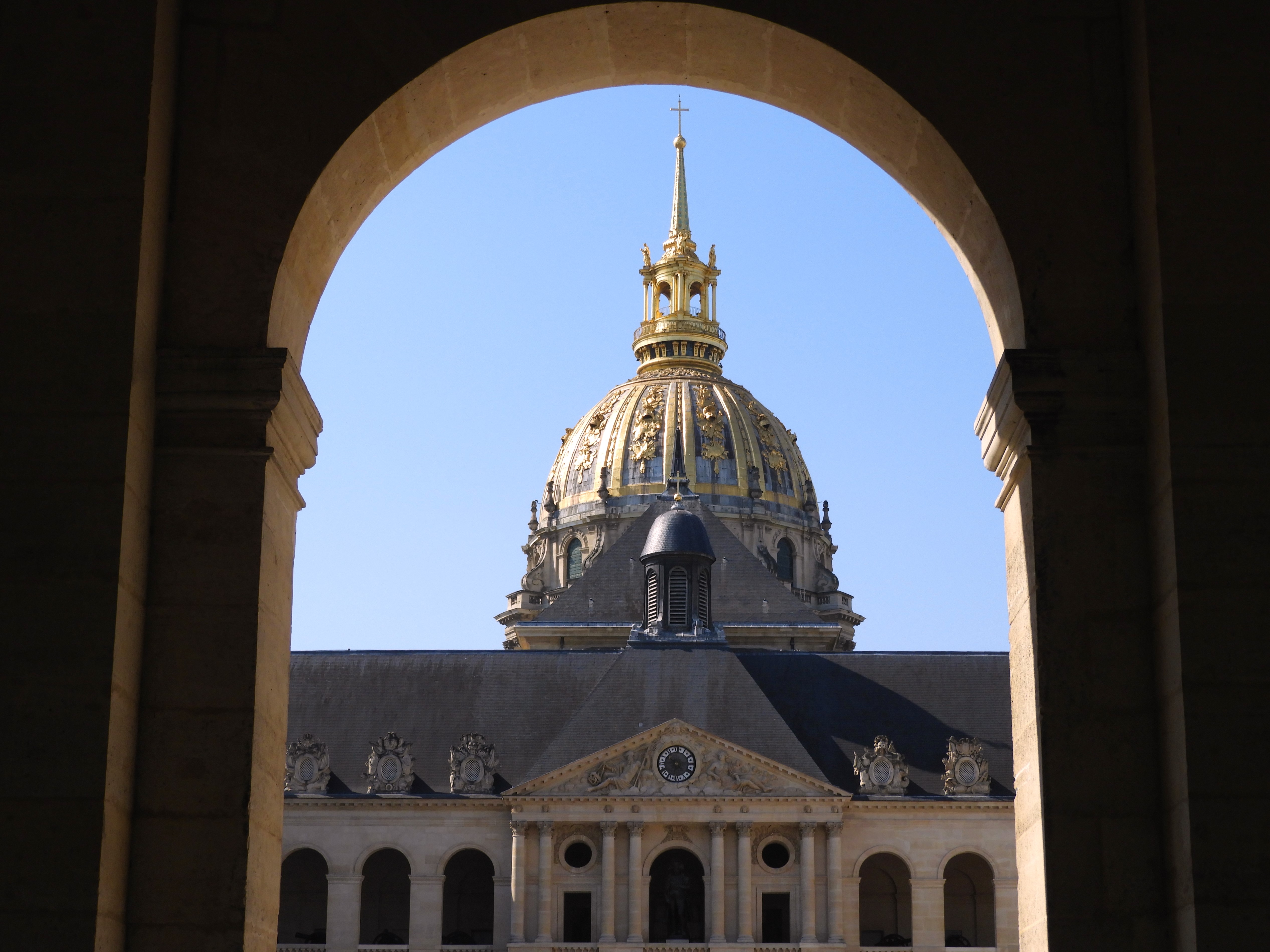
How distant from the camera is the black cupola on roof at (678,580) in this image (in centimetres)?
7138

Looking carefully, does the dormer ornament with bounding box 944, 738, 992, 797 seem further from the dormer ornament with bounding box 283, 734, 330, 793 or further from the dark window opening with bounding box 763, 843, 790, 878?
the dormer ornament with bounding box 283, 734, 330, 793

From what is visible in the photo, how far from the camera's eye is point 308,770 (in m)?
63.8

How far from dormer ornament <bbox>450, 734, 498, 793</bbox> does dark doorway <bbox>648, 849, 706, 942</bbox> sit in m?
6.21

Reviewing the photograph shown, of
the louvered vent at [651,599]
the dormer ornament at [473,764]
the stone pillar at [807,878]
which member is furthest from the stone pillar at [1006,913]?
the louvered vent at [651,599]

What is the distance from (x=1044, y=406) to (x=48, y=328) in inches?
185

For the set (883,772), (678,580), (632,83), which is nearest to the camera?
(632,83)

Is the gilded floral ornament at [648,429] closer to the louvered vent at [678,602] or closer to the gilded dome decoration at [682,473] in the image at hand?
the gilded dome decoration at [682,473]

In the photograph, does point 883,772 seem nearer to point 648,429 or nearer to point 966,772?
point 966,772

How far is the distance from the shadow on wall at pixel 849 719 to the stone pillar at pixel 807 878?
2.31 meters

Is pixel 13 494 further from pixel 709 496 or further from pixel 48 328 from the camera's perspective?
pixel 709 496

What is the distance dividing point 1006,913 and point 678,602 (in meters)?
17.6

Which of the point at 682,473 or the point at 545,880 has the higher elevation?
the point at 682,473

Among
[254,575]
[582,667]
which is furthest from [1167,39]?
[582,667]

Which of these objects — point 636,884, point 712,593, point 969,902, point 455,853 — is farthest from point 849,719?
point 712,593
